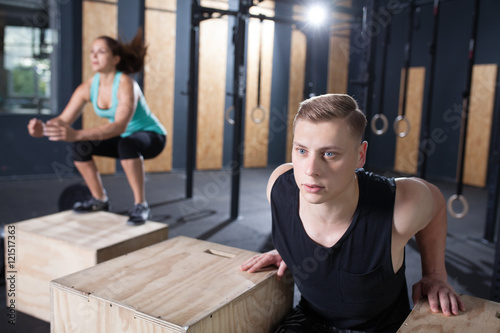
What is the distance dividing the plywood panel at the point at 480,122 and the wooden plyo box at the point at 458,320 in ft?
17.1

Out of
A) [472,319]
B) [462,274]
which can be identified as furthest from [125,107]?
[462,274]

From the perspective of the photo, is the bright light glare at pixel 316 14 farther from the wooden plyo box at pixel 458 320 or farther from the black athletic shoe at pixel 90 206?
the wooden plyo box at pixel 458 320

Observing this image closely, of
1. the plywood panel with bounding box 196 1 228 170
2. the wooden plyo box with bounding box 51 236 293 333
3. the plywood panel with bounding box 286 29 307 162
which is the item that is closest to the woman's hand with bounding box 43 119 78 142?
the wooden plyo box with bounding box 51 236 293 333

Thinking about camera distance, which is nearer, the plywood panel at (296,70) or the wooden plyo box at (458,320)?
the wooden plyo box at (458,320)

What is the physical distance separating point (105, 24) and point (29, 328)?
4.41 m

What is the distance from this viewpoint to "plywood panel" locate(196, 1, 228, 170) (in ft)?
20.5

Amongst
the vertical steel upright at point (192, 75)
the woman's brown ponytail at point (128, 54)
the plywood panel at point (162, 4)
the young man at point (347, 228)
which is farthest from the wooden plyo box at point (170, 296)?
the plywood panel at point (162, 4)

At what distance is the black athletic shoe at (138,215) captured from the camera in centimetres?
231

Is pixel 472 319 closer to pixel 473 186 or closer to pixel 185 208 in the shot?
pixel 185 208

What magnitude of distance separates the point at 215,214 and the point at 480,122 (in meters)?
3.88

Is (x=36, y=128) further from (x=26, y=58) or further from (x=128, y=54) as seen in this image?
(x=26, y=58)

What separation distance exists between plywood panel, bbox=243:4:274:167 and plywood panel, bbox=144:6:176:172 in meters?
1.15

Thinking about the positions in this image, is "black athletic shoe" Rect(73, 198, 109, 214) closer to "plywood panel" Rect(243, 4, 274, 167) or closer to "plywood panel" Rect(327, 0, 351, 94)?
"plywood panel" Rect(243, 4, 274, 167)

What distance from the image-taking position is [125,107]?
8.49 feet
